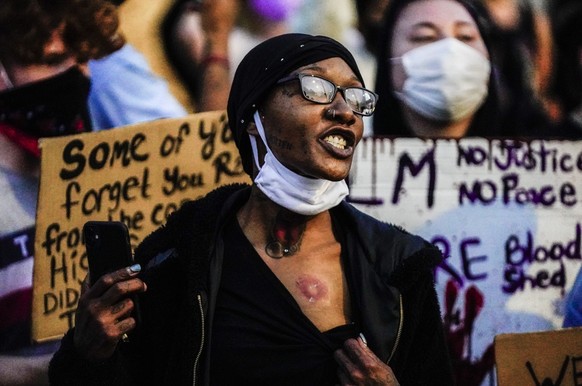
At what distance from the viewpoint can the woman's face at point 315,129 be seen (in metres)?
2.49

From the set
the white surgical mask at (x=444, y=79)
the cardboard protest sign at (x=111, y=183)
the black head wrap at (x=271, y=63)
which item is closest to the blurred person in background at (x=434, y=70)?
the white surgical mask at (x=444, y=79)

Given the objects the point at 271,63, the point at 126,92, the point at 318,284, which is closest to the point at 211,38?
the point at 126,92

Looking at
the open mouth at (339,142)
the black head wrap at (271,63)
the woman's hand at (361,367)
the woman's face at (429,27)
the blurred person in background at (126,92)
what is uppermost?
the woman's face at (429,27)

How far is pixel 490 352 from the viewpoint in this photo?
4.38 m

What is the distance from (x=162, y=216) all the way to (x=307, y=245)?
1373 millimetres

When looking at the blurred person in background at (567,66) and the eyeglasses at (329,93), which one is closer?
the eyeglasses at (329,93)

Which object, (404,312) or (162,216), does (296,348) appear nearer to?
(404,312)

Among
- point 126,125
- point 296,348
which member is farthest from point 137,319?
point 126,125

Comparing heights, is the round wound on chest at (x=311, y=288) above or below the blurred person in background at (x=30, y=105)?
below

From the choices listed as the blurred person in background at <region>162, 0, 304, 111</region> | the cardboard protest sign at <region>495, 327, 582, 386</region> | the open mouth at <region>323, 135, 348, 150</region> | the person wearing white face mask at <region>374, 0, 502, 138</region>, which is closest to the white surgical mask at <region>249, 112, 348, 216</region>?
the open mouth at <region>323, 135, 348, 150</region>

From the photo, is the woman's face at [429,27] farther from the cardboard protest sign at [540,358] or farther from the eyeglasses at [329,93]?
the eyeglasses at [329,93]

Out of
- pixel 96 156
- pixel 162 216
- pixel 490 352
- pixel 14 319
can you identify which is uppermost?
pixel 96 156

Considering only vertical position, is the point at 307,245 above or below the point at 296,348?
above

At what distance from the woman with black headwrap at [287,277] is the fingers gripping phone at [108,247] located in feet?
0.28
